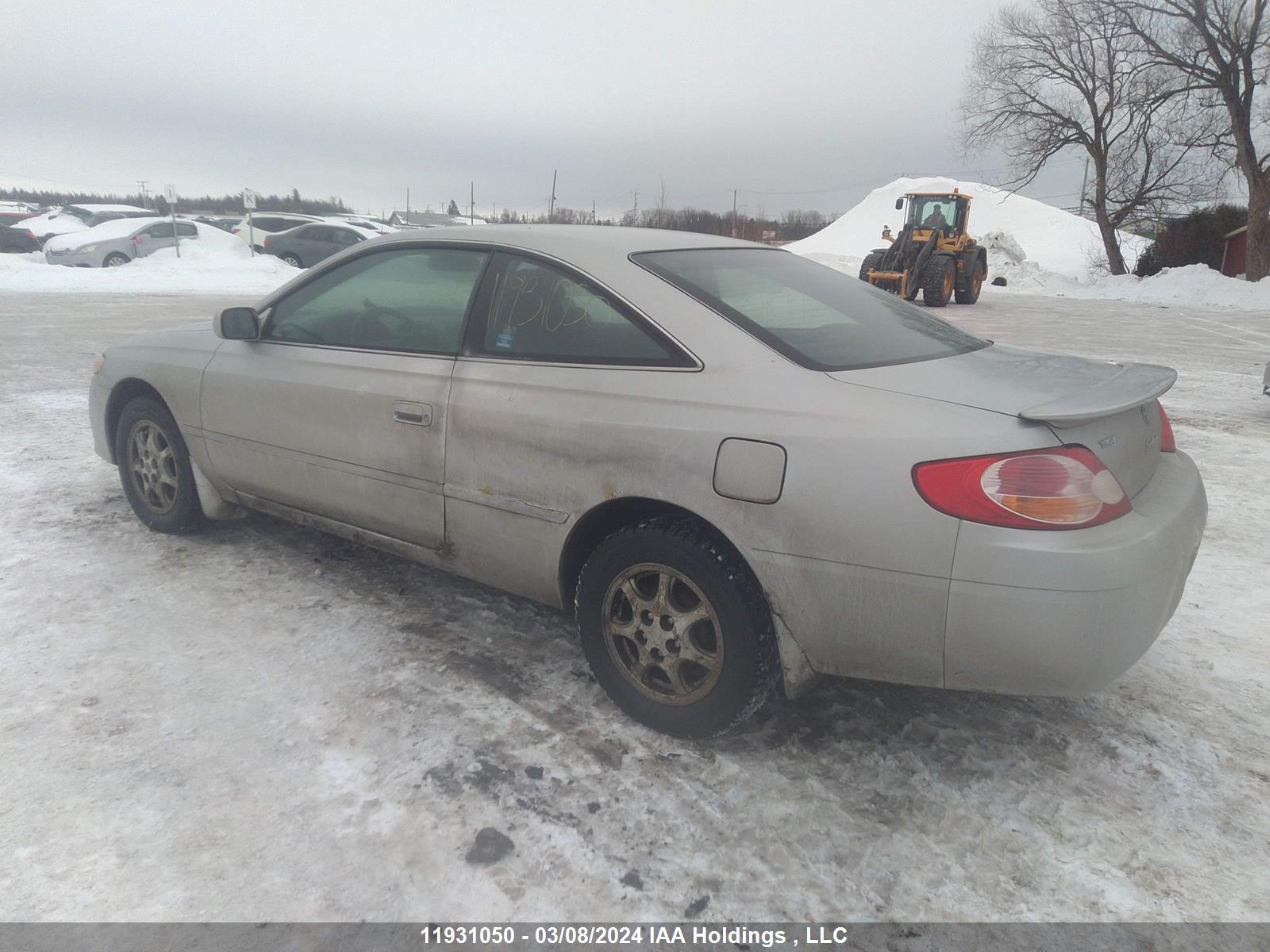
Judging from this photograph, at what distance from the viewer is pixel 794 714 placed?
2723 millimetres

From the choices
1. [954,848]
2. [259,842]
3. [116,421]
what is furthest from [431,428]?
[116,421]

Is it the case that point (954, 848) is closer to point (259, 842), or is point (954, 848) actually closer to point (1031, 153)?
point (259, 842)

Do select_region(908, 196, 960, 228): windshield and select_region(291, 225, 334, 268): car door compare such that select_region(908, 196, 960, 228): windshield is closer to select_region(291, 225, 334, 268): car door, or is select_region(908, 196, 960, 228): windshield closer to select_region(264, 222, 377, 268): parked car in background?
select_region(264, 222, 377, 268): parked car in background

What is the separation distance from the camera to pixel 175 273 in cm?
2073

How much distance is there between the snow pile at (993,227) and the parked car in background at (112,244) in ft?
91.4

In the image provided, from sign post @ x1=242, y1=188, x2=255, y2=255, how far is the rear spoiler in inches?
859

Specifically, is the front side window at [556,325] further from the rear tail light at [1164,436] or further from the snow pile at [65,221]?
the snow pile at [65,221]

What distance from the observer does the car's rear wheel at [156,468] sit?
12.7 feet

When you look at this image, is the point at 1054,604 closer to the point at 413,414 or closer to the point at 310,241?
the point at 413,414

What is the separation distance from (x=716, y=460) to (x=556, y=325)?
0.81 meters

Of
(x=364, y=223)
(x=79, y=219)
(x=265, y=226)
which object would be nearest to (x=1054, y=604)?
(x=364, y=223)

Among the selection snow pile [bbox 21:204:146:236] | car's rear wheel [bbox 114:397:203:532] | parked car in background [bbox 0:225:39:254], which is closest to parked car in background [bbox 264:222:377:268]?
snow pile [bbox 21:204:146:236]

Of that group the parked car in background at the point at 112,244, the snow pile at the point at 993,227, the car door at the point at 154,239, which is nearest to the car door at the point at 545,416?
the parked car in background at the point at 112,244

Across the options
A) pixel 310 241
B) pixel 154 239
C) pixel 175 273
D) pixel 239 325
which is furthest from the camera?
pixel 310 241
